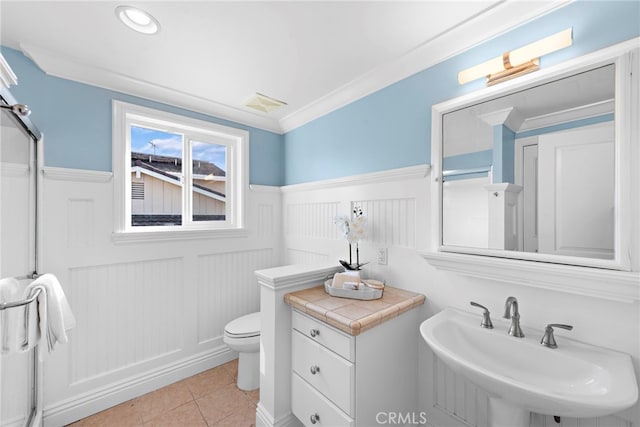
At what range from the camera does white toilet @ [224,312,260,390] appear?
1.92m

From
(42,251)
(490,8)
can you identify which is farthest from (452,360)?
(42,251)

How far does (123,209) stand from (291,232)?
139cm

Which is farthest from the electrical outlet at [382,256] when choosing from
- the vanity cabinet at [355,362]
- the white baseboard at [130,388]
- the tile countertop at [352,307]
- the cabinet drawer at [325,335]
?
the white baseboard at [130,388]

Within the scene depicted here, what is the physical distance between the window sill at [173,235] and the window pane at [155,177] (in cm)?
19

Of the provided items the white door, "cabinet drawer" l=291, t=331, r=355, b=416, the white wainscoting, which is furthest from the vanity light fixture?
the white wainscoting

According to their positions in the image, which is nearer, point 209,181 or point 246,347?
point 246,347

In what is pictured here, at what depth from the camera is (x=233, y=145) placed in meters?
2.58

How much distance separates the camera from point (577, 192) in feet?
3.56

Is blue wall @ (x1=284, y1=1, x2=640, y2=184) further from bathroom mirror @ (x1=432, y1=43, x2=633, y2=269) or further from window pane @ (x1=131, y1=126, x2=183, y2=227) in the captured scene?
window pane @ (x1=131, y1=126, x2=183, y2=227)

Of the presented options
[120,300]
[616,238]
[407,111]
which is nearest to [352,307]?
[616,238]

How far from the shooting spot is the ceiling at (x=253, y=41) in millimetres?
1241

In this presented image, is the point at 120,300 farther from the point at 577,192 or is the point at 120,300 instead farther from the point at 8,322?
the point at 577,192

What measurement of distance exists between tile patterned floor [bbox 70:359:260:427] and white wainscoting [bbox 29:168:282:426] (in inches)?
3.0

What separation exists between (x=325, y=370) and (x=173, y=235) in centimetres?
155
